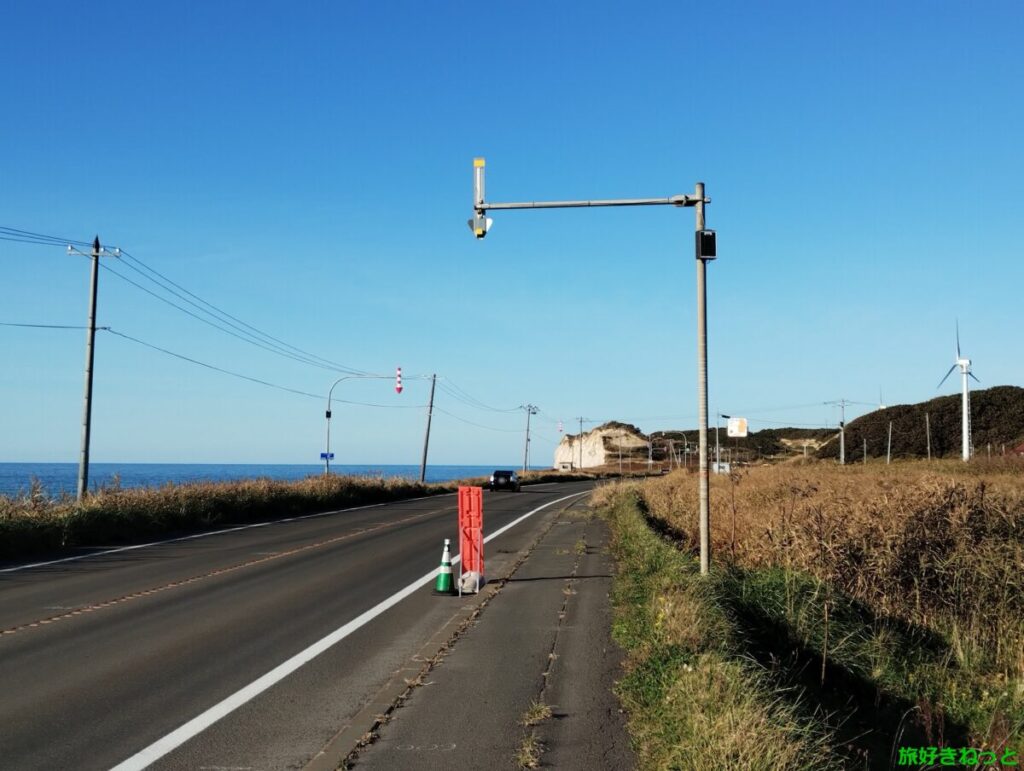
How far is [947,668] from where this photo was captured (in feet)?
37.3

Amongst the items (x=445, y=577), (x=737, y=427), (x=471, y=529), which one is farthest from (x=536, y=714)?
(x=737, y=427)

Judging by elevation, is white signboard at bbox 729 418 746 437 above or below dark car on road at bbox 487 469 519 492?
above

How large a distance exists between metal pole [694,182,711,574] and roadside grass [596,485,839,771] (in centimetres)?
121

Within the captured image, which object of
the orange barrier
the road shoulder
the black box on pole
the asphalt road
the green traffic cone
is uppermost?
the black box on pole

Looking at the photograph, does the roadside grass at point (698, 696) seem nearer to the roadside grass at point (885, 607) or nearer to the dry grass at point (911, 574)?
the roadside grass at point (885, 607)

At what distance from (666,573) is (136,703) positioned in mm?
7163

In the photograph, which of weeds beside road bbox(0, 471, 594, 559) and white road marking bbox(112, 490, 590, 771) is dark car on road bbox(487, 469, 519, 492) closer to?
weeds beside road bbox(0, 471, 594, 559)

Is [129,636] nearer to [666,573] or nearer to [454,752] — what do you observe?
[454,752]

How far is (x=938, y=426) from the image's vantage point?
111562 millimetres

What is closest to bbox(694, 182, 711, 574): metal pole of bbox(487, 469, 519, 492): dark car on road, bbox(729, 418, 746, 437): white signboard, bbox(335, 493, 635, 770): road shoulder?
bbox(335, 493, 635, 770): road shoulder

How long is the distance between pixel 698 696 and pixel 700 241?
7968mm

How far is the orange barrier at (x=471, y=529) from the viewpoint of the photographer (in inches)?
518

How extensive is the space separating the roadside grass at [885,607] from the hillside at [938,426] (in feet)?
309

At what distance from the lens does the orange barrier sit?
13154 mm
